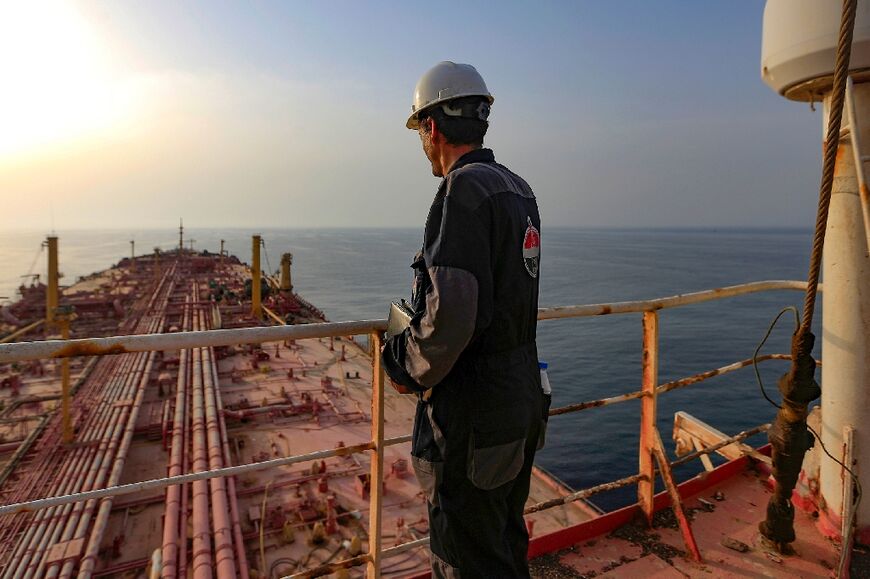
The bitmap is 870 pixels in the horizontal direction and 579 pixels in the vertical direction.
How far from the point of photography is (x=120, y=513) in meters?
10.7

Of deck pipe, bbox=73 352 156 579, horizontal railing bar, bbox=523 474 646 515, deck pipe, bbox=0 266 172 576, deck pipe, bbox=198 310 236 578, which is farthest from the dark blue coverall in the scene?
deck pipe, bbox=0 266 172 576

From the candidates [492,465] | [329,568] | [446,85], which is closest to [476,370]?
[492,465]

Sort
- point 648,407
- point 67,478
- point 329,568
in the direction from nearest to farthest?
point 329,568 < point 648,407 < point 67,478

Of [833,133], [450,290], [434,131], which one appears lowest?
[450,290]

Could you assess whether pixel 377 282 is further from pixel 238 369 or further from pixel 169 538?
pixel 169 538

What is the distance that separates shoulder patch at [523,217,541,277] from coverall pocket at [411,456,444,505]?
2.41 feet

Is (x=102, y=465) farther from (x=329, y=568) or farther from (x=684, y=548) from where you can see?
(x=684, y=548)

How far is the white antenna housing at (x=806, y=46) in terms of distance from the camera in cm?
284

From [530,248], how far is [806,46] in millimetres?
2588

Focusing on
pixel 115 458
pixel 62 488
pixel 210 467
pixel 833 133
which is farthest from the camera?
pixel 115 458

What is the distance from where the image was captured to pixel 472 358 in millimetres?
1719

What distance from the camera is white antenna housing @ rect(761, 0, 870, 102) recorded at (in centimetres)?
284

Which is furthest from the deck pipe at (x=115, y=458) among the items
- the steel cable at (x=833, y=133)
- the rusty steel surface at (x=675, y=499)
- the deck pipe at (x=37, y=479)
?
the steel cable at (x=833, y=133)

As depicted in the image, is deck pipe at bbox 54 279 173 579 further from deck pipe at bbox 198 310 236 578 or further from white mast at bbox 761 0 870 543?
white mast at bbox 761 0 870 543
